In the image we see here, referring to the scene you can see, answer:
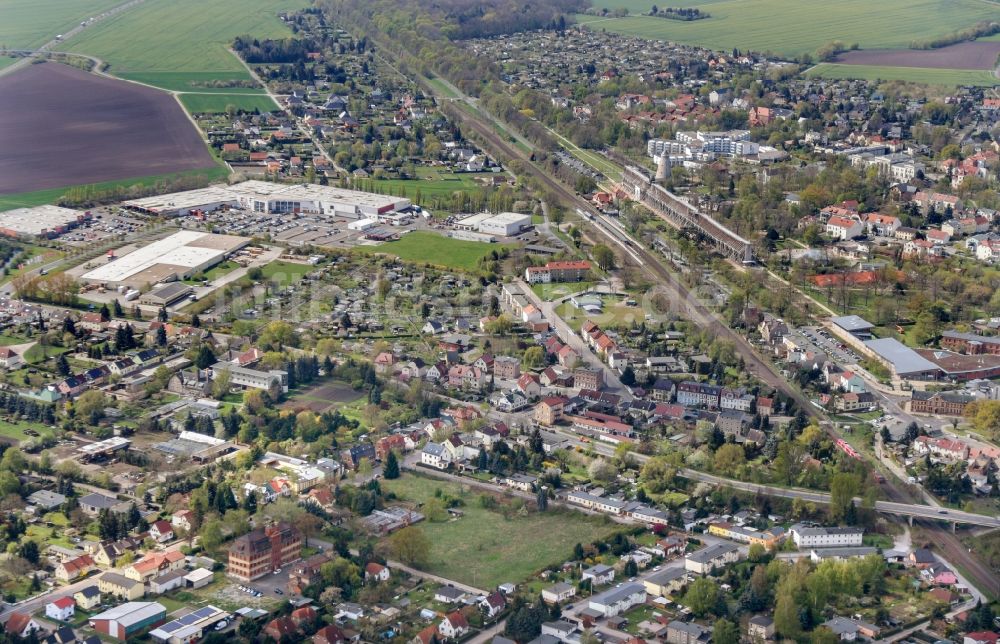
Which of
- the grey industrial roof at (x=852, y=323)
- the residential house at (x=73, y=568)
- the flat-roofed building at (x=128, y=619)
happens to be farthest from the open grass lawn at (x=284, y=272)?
the flat-roofed building at (x=128, y=619)

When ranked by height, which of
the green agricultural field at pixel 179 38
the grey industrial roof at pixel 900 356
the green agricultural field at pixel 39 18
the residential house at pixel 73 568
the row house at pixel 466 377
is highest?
the green agricultural field at pixel 39 18

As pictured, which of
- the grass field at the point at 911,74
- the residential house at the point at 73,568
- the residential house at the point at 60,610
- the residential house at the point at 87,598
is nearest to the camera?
the residential house at the point at 60,610

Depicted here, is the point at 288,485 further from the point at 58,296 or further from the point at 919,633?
the point at 58,296

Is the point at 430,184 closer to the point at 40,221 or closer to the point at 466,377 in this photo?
the point at 40,221

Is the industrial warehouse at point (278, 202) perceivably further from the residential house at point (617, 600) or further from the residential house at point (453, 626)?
the residential house at point (453, 626)

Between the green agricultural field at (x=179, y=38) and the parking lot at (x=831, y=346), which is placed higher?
the green agricultural field at (x=179, y=38)

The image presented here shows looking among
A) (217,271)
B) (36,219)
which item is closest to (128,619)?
(217,271)
